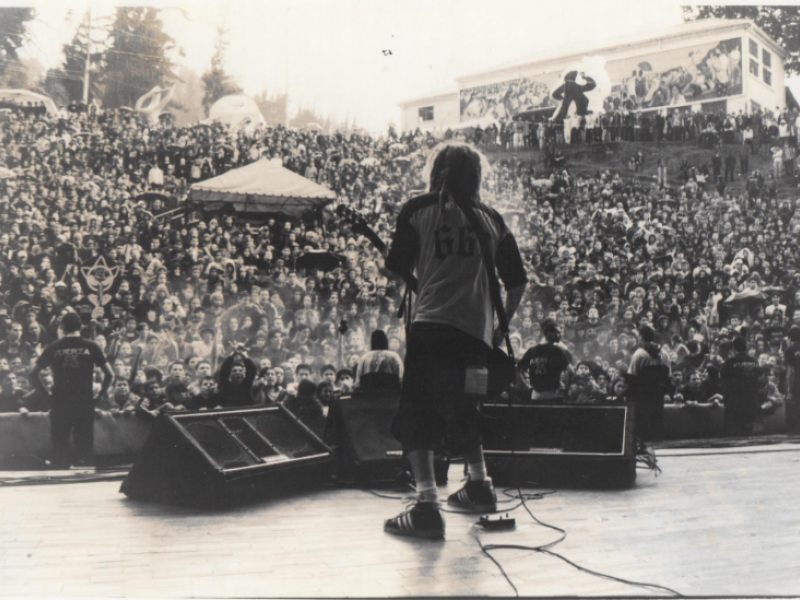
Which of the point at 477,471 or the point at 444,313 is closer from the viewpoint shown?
the point at 444,313

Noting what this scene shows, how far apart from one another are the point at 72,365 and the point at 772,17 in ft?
21.6

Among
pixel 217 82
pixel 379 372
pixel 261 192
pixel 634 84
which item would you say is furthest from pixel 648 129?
pixel 379 372

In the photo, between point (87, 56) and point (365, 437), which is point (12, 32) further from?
point (365, 437)

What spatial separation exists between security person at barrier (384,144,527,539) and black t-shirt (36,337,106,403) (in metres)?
3.09

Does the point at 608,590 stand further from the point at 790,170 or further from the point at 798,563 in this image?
the point at 790,170

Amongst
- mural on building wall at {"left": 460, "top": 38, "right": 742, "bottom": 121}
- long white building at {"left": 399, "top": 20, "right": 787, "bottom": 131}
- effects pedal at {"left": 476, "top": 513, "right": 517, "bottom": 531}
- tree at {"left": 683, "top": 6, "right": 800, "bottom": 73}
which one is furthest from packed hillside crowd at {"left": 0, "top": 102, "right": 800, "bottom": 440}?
tree at {"left": 683, "top": 6, "right": 800, "bottom": 73}

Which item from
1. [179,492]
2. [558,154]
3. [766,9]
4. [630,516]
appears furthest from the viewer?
[558,154]

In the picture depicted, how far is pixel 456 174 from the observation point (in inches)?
114

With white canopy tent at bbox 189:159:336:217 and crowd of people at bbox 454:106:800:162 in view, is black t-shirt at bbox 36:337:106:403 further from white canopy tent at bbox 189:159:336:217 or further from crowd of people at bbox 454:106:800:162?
crowd of people at bbox 454:106:800:162

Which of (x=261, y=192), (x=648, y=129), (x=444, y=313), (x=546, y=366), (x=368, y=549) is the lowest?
(x=368, y=549)

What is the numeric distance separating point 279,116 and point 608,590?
5451mm

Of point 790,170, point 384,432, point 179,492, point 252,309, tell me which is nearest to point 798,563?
point 384,432

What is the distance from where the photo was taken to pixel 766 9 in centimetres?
646

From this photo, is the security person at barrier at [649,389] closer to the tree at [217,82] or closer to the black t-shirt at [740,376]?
the black t-shirt at [740,376]
